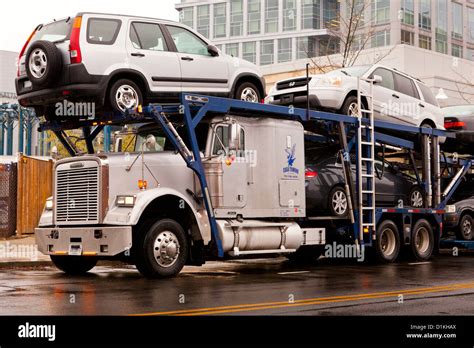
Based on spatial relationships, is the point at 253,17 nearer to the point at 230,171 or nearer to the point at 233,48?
the point at 233,48

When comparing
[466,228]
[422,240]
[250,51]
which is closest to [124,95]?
A: [422,240]

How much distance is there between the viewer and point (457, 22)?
76125mm

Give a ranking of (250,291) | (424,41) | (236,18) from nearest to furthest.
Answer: (250,291), (424,41), (236,18)

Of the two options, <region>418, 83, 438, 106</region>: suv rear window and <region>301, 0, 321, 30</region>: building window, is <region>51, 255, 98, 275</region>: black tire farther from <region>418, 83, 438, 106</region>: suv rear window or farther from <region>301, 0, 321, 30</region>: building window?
<region>301, 0, 321, 30</region>: building window

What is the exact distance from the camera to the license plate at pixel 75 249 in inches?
495

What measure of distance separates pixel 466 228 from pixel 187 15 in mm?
72191

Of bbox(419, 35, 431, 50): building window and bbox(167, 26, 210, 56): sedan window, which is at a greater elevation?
bbox(419, 35, 431, 50): building window

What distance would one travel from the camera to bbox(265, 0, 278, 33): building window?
80.8 meters

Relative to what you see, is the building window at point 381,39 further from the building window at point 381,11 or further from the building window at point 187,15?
the building window at point 187,15

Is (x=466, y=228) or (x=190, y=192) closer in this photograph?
A: (x=190, y=192)

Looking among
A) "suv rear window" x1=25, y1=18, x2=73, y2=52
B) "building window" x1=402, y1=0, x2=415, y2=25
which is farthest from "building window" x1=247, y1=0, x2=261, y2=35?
"suv rear window" x1=25, y1=18, x2=73, y2=52

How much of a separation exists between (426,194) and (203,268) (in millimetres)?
5435

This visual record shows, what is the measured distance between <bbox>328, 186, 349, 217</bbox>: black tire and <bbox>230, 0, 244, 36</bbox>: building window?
69.0 meters
